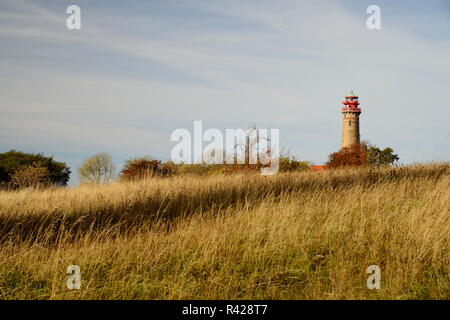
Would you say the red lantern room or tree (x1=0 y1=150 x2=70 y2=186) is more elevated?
the red lantern room

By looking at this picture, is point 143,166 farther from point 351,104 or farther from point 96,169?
point 351,104

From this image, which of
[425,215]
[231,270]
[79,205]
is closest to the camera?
[231,270]

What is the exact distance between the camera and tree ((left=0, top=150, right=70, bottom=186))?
2684 centimetres

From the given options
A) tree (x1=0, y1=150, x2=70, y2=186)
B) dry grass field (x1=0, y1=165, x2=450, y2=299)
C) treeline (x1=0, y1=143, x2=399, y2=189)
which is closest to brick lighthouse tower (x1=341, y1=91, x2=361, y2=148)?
treeline (x1=0, y1=143, x2=399, y2=189)

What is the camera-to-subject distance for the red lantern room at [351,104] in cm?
5341

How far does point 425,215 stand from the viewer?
684 centimetres

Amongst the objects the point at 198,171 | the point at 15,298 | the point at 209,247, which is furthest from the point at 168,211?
the point at 198,171

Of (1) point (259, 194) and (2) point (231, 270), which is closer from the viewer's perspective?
(2) point (231, 270)

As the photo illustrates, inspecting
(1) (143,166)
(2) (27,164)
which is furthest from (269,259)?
(2) (27,164)

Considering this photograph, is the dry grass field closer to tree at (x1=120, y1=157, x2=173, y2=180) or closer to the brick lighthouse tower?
tree at (x1=120, y1=157, x2=173, y2=180)

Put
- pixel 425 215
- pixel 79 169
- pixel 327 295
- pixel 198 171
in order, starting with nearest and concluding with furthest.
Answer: pixel 327 295 → pixel 425 215 → pixel 198 171 → pixel 79 169

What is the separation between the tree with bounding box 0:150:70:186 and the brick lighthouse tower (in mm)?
34360
